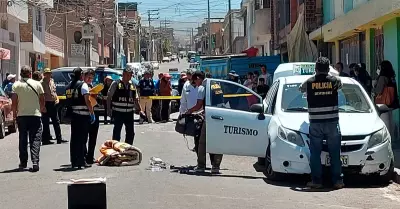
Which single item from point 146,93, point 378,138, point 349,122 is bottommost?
point 378,138

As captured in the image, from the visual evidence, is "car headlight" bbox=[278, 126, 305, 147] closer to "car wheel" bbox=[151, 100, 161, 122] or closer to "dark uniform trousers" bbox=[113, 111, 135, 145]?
"dark uniform trousers" bbox=[113, 111, 135, 145]

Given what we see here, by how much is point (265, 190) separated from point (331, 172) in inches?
41.2

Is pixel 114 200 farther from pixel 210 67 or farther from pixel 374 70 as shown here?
pixel 210 67

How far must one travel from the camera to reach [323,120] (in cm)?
1144

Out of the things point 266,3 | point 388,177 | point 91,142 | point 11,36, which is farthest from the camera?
point 266,3

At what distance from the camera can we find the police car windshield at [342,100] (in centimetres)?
1268

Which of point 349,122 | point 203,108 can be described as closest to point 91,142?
point 203,108

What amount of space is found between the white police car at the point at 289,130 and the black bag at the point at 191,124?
0.41m

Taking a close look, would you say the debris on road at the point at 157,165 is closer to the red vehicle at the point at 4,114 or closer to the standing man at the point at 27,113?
the standing man at the point at 27,113

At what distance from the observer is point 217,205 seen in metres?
9.90

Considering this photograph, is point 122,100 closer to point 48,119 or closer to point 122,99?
point 122,99

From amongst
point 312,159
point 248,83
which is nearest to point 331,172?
point 312,159

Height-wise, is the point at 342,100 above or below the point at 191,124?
above

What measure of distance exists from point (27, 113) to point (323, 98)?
17.7ft
